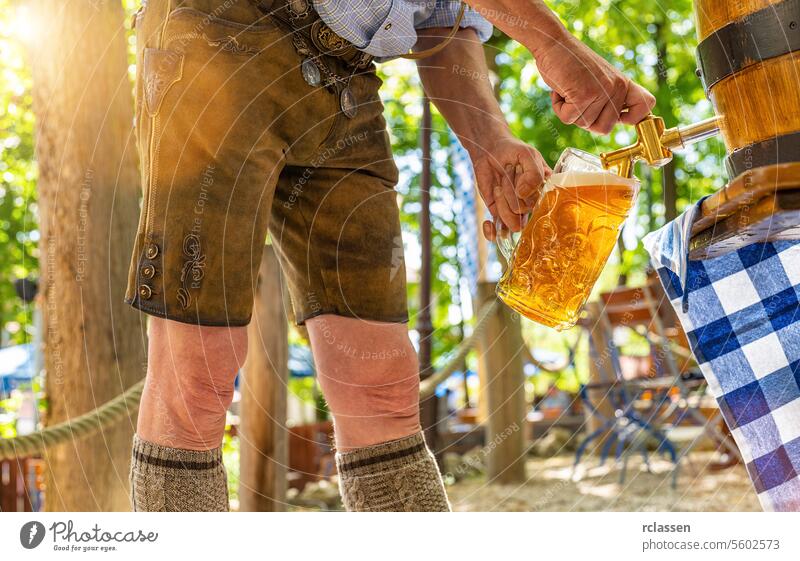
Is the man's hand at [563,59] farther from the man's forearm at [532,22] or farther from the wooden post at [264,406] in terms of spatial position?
the wooden post at [264,406]

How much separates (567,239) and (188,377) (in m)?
0.44

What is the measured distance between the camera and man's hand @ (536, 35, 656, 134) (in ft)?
2.85

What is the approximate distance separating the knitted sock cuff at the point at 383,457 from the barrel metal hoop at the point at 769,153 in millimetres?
512

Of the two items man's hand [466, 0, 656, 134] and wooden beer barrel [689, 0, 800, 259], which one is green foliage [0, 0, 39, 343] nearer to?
man's hand [466, 0, 656, 134]

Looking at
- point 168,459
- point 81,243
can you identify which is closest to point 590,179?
point 168,459

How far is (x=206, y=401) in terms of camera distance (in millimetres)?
878

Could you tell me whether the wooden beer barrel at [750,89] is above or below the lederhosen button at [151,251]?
above

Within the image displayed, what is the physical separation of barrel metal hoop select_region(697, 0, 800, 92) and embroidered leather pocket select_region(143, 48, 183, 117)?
57cm

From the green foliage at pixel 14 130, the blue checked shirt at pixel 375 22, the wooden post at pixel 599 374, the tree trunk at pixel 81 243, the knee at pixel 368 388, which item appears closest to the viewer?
the blue checked shirt at pixel 375 22

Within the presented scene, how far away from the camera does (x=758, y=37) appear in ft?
2.69

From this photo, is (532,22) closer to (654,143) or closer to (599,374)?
(654,143)

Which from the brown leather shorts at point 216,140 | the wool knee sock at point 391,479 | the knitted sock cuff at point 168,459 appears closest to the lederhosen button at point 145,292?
the brown leather shorts at point 216,140

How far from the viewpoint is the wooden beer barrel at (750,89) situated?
80cm

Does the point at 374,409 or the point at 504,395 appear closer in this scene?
the point at 374,409
